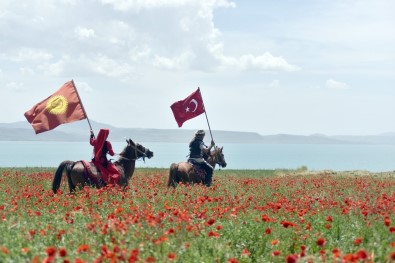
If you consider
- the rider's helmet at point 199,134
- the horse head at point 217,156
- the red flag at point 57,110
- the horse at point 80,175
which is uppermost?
the red flag at point 57,110

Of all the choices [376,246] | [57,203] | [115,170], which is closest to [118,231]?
[376,246]

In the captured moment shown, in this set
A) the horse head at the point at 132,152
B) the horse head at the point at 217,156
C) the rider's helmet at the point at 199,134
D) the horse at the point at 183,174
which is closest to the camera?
the horse head at the point at 132,152

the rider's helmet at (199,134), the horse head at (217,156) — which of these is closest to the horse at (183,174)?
the rider's helmet at (199,134)

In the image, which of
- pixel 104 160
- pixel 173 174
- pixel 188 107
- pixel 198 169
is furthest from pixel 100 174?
pixel 188 107

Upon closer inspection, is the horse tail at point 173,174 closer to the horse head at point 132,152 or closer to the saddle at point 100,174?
the horse head at point 132,152

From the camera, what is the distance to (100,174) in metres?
16.8

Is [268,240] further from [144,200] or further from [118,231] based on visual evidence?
[144,200]

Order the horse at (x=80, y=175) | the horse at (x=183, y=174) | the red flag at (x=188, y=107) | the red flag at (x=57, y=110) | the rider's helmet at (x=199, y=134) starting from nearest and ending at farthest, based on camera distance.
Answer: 1. the horse at (x=80, y=175)
2. the red flag at (x=57, y=110)
3. the horse at (x=183, y=174)
4. the rider's helmet at (x=199, y=134)
5. the red flag at (x=188, y=107)

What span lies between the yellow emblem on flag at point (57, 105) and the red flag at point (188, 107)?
463 centimetres

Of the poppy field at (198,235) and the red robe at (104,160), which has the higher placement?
the red robe at (104,160)

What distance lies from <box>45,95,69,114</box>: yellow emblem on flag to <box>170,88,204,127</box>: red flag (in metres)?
4.63

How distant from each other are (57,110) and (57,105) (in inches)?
6.4

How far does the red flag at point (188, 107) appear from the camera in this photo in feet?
69.2

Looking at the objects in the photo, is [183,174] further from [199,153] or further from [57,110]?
[57,110]
